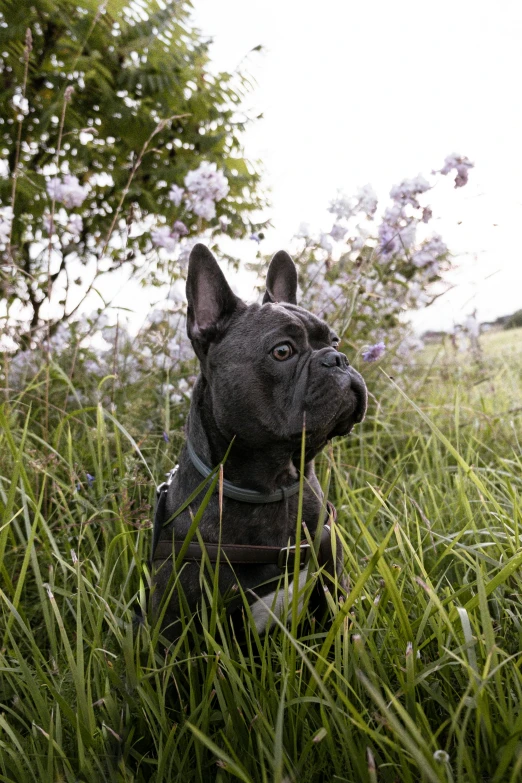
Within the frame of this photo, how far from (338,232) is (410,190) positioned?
1.74ft

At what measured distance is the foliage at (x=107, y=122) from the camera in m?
4.81

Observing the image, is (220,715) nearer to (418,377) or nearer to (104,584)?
(104,584)

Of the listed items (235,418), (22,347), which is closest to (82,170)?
(22,347)

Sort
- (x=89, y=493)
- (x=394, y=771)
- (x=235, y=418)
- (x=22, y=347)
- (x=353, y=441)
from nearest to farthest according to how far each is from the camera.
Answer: (x=394, y=771), (x=235, y=418), (x=89, y=493), (x=353, y=441), (x=22, y=347)

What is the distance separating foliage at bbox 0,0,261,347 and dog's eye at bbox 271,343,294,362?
248cm

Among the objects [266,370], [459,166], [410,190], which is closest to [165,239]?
[410,190]

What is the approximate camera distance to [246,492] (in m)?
2.19

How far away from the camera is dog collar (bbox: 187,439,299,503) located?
218 cm

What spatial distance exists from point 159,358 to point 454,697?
332 centimetres

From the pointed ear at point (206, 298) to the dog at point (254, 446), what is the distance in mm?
13

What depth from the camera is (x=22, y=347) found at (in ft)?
16.5

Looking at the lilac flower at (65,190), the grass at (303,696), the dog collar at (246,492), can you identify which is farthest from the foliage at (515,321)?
the dog collar at (246,492)

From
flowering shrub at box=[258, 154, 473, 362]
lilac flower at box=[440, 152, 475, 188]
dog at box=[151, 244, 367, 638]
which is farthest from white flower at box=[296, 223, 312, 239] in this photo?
dog at box=[151, 244, 367, 638]

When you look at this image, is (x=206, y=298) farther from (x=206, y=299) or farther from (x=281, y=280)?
(x=281, y=280)
